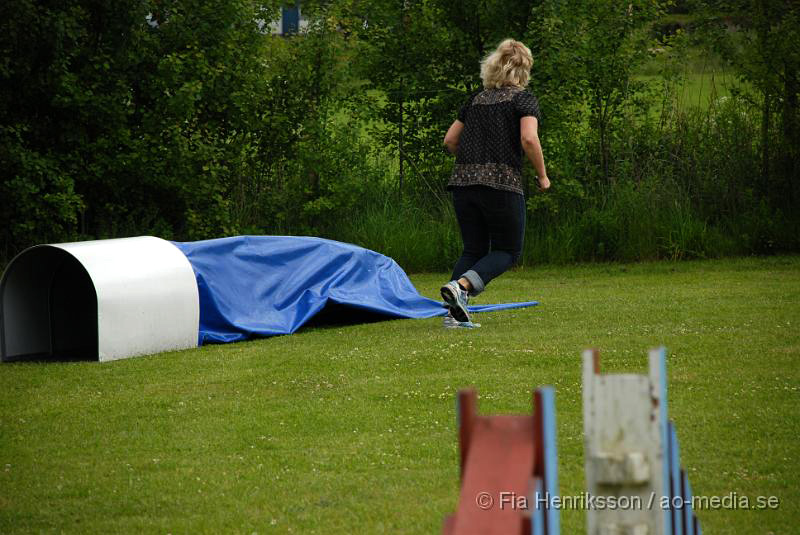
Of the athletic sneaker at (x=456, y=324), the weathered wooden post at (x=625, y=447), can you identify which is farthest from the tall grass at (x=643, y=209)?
the weathered wooden post at (x=625, y=447)

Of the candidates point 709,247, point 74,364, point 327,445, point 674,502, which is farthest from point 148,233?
point 674,502

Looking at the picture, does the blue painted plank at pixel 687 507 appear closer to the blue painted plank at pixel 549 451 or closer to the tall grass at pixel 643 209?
the blue painted plank at pixel 549 451

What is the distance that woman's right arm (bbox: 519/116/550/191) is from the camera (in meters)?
7.14

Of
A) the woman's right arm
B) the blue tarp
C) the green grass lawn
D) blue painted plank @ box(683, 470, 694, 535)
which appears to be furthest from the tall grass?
blue painted plank @ box(683, 470, 694, 535)

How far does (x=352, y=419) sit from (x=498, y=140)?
3.09 m

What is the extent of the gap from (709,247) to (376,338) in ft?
18.5

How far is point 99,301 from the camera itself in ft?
21.7

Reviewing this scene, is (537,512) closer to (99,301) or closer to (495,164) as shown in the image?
(99,301)

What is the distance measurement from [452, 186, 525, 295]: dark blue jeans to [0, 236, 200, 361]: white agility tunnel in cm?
195

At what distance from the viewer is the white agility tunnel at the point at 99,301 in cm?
676

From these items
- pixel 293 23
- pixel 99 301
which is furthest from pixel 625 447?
pixel 293 23

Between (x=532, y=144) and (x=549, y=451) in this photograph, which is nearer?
(x=549, y=451)

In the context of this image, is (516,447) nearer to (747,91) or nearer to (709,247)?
(709,247)

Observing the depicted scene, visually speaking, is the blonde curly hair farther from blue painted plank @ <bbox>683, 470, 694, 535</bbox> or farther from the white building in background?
blue painted plank @ <bbox>683, 470, 694, 535</bbox>
